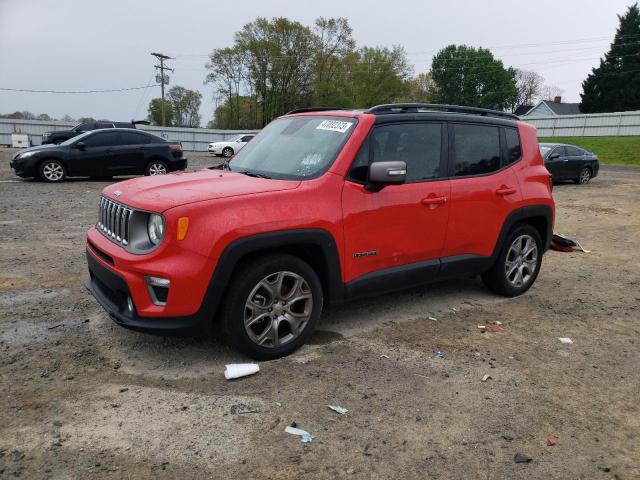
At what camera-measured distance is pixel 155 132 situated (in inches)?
1460

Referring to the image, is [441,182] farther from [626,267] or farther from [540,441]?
[626,267]

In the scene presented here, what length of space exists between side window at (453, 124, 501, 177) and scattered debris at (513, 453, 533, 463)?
2.54 m

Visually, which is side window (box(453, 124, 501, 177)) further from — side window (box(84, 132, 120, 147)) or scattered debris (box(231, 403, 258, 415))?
side window (box(84, 132, 120, 147))

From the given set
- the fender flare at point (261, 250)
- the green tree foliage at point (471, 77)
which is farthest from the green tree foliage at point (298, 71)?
the fender flare at point (261, 250)

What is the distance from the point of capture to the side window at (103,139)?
539 inches

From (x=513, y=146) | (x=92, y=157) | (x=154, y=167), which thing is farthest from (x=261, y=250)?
(x=154, y=167)

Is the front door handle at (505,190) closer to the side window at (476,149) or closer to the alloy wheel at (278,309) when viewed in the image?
the side window at (476,149)

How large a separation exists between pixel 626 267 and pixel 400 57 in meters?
61.8

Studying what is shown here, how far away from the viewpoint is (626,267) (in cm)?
675

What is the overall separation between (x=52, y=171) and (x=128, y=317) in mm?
12053

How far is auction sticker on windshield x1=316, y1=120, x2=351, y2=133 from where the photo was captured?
4.07m

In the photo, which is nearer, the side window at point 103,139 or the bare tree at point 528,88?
the side window at point 103,139

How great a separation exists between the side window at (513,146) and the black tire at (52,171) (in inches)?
481

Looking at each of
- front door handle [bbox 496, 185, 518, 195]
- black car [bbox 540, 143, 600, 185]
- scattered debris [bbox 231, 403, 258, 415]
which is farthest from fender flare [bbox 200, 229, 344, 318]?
black car [bbox 540, 143, 600, 185]
